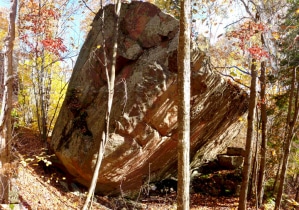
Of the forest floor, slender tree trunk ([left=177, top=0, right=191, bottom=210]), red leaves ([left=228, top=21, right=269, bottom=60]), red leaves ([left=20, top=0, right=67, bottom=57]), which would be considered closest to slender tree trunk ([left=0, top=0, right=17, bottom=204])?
the forest floor

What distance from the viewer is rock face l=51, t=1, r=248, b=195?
8938 millimetres

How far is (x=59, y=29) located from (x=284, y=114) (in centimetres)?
1322

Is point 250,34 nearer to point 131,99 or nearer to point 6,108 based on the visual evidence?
point 131,99

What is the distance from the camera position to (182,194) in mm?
5008

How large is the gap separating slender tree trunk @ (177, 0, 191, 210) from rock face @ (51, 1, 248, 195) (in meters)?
3.38

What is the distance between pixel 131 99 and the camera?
8930 mm

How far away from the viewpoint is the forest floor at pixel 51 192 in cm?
840

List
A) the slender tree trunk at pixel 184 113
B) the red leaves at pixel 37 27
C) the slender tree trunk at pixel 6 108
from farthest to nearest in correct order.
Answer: the red leaves at pixel 37 27 → the slender tree trunk at pixel 6 108 → the slender tree trunk at pixel 184 113

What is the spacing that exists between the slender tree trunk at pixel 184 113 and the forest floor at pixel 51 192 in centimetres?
475

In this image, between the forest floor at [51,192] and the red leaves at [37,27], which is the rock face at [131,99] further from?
the red leaves at [37,27]

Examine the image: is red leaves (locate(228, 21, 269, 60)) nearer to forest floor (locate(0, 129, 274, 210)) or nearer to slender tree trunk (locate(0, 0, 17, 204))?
forest floor (locate(0, 129, 274, 210))

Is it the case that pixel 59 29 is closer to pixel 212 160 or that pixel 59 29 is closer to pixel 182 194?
pixel 212 160

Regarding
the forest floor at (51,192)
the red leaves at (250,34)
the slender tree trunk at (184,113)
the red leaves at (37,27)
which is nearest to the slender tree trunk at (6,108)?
the forest floor at (51,192)

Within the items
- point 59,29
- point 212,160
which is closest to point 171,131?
point 212,160
